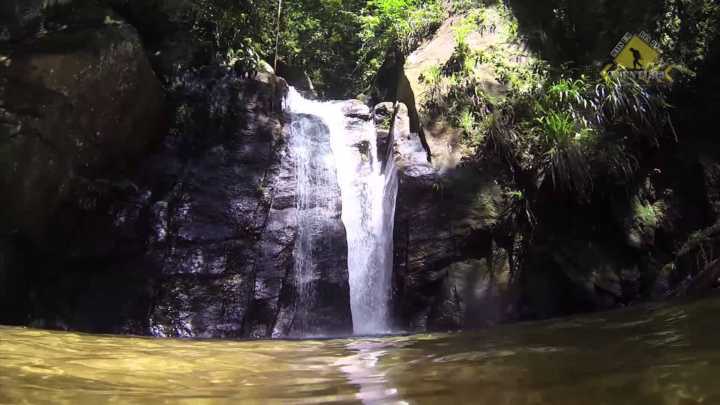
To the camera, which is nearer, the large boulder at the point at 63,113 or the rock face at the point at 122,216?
the rock face at the point at 122,216

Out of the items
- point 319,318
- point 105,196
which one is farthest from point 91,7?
point 319,318

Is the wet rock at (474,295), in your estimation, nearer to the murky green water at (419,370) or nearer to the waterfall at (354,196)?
the waterfall at (354,196)

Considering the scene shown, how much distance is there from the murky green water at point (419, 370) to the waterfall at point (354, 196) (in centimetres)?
381

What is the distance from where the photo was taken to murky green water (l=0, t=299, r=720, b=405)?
1.99 m

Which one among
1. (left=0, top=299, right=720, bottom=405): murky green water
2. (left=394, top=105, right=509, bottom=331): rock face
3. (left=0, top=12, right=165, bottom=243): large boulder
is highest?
(left=0, top=12, right=165, bottom=243): large boulder

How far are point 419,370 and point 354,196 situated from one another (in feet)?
20.9

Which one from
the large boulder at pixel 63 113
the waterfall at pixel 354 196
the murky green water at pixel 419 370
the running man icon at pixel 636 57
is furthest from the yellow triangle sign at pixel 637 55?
the large boulder at pixel 63 113

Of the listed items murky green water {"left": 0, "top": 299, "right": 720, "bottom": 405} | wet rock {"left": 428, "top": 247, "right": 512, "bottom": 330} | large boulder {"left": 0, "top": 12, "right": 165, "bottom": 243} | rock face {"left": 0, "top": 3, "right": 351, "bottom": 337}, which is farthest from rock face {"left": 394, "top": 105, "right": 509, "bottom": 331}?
large boulder {"left": 0, "top": 12, "right": 165, "bottom": 243}

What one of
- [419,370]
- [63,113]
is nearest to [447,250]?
[419,370]

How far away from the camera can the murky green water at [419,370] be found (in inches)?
78.2

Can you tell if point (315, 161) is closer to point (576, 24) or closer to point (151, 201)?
point (151, 201)

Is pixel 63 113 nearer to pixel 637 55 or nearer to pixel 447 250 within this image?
pixel 447 250

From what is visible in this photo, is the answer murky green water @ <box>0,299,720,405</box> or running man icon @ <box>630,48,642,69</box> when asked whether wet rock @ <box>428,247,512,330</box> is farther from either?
running man icon @ <box>630,48,642,69</box>

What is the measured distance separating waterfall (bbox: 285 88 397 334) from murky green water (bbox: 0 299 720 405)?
381 centimetres
